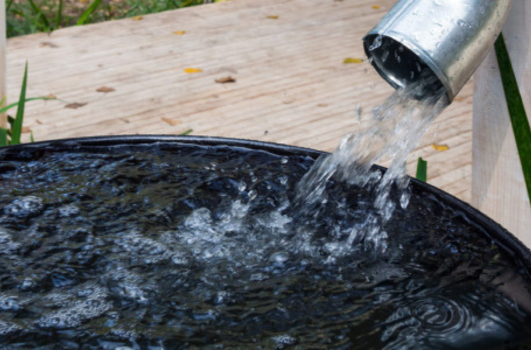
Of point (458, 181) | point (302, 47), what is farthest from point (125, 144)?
point (302, 47)

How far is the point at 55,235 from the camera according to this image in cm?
156

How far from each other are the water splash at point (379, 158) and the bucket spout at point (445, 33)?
0.28ft

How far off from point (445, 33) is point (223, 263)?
2.01 feet

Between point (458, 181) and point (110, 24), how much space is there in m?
2.76

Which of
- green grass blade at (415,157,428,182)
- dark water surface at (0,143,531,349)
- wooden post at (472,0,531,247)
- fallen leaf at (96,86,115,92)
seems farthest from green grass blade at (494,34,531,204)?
fallen leaf at (96,86,115,92)

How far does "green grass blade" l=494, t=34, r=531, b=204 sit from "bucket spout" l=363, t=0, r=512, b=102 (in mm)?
553

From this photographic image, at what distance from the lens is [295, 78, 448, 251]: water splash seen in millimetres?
1514

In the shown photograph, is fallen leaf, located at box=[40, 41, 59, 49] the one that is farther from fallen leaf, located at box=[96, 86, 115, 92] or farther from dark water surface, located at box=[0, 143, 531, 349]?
dark water surface, located at box=[0, 143, 531, 349]

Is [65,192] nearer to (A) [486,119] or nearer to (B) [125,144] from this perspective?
(B) [125,144]

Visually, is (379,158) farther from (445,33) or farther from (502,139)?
(502,139)

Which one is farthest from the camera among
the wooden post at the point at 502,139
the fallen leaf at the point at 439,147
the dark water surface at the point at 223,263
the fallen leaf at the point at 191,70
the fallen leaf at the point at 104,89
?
the fallen leaf at the point at 191,70

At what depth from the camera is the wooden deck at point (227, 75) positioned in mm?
3611

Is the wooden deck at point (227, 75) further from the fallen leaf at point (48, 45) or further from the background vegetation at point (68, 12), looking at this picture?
the background vegetation at point (68, 12)

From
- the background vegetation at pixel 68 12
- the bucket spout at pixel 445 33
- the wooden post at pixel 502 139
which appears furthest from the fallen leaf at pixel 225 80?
the bucket spout at pixel 445 33
